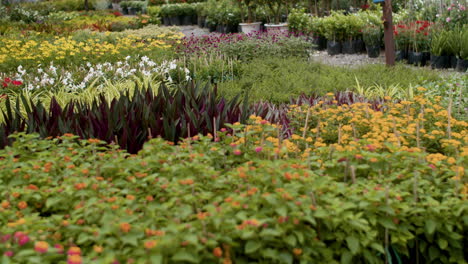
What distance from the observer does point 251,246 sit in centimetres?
210

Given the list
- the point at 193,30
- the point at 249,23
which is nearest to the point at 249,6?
the point at 249,23

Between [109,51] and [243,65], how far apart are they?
2459 mm

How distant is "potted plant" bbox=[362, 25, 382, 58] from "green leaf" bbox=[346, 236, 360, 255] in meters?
9.65

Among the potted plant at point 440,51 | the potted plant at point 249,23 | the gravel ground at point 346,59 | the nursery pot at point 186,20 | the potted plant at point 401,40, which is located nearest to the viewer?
the potted plant at point 440,51

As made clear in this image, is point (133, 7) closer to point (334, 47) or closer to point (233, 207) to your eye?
point (334, 47)

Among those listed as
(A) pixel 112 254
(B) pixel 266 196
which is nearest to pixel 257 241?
(B) pixel 266 196

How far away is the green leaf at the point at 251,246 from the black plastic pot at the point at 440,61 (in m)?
8.55

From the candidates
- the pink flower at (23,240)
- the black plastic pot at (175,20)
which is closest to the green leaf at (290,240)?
the pink flower at (23,240)

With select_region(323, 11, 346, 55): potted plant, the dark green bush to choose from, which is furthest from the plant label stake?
select_region(323, 11, 346, 55): potted plant

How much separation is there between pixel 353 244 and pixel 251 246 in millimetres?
497

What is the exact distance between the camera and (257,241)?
215 cm

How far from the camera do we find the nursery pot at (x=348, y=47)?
12312 millimetres

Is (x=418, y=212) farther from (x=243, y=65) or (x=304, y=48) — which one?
(x=304, y=48)

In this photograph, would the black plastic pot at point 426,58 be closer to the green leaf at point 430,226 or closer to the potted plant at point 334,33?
the potted plant at point 334,33
